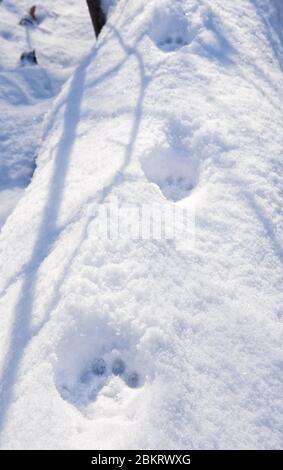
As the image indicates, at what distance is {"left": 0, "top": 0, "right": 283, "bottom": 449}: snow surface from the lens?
5.51ft

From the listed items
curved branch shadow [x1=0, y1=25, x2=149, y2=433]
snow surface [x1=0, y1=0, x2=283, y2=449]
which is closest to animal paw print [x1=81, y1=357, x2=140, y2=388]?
snow surface [x1=0, y1=0, x2=283, y2=449]

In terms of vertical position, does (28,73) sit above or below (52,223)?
below

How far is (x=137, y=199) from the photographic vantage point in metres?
2.33

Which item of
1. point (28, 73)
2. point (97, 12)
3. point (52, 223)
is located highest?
point (97, 12)

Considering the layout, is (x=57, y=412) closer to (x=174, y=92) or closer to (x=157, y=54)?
(x=174, y=92)

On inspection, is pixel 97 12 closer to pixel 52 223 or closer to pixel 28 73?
Answer: pixel 28 73

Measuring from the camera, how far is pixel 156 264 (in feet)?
6.68

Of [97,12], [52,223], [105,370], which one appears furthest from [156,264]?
[97,12]

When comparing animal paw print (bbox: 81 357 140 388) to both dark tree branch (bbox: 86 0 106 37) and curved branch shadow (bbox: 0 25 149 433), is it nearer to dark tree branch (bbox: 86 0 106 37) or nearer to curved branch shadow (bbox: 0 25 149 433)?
curved branch shadow (bbox: 0 25 149 433)

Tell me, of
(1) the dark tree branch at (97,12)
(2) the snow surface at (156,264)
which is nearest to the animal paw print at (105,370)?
(2) the snow surface at (156,264)

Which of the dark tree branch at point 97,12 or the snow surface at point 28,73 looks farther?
the dark tree branch at point 97,12

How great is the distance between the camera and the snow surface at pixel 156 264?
1681 millimetres

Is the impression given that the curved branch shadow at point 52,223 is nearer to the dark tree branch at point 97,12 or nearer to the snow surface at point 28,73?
the snow surface at point 28,73

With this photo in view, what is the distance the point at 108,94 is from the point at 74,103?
30cm
